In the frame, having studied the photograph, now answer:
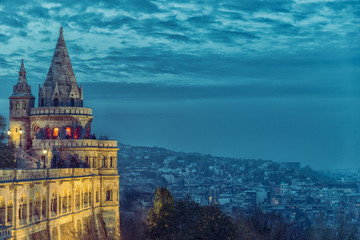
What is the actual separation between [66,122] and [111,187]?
22.6 feet

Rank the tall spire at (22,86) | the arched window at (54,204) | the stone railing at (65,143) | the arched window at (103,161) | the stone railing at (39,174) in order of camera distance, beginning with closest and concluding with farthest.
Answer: the stone railing at (39,174) < the arched window at (54,204) < the stone railing at (65,143) < the arched window at (103,161) < the tall spire at (22,86)

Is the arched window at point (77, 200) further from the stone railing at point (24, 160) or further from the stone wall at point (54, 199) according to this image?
the stone railing at point (24, 160)

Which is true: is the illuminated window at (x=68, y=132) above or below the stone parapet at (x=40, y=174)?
above

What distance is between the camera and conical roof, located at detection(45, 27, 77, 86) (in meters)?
63.2

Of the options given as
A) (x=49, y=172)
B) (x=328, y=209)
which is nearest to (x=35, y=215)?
(x=49, y=172)

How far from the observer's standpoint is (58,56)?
6400cm

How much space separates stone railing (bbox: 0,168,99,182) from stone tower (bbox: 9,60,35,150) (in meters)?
Result: 8.00

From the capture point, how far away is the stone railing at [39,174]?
127ft

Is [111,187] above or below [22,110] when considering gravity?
below

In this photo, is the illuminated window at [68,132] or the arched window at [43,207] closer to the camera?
the arched window at [43,207]

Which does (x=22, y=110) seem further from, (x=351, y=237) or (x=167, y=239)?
(x=351, y=237)

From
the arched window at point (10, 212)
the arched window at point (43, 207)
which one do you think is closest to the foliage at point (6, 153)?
the arched window at point (43, 207)

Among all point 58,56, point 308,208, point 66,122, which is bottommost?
point 308,208

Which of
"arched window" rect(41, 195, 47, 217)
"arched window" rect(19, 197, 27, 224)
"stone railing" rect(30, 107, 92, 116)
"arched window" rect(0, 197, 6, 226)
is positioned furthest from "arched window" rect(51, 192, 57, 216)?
"stone railing" rect(30, 107, 92, 116)
